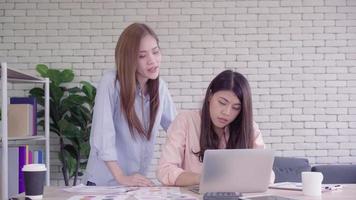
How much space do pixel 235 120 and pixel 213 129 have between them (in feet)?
0.40

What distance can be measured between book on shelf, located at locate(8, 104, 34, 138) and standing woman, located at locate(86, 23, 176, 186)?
51.0 inches

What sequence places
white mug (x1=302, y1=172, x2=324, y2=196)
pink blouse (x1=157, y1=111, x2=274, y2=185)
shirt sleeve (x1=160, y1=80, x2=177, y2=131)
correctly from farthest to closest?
shirt sleeve (x1=160, y1=80, x2=177, y2=131) < pink blouse (x1=157, y1=111, x2=274, y2=185) < white mug (x1=302, y1=172, x2=324, y2=196)

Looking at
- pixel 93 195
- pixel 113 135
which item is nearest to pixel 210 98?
pixel 113 135

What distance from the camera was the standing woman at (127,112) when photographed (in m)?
2.39

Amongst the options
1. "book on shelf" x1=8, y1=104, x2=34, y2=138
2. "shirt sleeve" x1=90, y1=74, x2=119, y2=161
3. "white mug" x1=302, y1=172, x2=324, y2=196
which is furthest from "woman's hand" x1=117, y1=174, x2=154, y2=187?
"book on shelf" x1=8, y1=104, x2=34, y2=138

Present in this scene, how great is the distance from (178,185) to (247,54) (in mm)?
2932

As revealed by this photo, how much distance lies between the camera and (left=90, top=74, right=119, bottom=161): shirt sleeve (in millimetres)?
2371

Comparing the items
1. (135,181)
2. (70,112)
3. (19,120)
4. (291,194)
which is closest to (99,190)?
(135,181)

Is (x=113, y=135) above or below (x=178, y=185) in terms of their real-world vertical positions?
above

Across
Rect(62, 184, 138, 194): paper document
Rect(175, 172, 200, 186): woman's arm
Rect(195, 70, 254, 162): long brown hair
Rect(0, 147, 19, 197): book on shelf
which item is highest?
Rect(195, 70, 254, 162): long brown hair

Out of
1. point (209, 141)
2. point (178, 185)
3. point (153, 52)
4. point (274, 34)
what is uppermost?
point (274, 34)

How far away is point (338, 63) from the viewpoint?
4.96 m

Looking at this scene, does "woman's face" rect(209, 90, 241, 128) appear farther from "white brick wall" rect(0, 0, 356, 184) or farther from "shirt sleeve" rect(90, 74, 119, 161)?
"white brick wall" rect(0, 0, 356, 184)

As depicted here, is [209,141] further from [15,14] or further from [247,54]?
[15,14]
